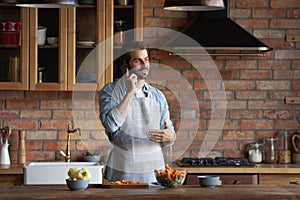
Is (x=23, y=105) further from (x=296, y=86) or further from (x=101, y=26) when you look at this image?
(x=296, y=86)

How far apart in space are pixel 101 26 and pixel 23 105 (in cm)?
91

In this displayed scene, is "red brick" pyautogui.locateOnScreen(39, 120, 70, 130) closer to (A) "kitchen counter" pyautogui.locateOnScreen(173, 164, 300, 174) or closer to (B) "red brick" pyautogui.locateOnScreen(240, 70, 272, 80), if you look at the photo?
(A) "kitchen counter" pyautogui.locateOnScreen(173, 164, 300, 174)

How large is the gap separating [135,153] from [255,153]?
1404 millimetres

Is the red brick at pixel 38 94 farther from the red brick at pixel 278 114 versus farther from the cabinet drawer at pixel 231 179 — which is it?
the red brick at pixel 278 114

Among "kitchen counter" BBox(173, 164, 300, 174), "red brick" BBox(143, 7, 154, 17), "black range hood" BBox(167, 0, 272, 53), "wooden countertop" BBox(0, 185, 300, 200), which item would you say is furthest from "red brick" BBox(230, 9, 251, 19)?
"wooden countertop" BBox(0, 185, 300, 200)

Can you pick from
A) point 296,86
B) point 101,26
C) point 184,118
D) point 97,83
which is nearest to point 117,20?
point 101,26

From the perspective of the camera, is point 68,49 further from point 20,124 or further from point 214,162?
point 214,162

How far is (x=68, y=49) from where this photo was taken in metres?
5.66

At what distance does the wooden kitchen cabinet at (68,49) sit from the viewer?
563 cm

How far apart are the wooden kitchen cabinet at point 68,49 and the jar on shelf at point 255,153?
1.25 meters

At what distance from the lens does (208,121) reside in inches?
235

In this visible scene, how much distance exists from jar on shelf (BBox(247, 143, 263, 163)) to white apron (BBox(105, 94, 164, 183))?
3.90ft

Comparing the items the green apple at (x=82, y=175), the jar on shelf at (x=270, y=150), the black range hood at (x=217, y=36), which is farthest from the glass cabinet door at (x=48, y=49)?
the green apple at (x=82, y=175)

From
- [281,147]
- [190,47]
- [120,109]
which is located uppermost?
[190,47]
